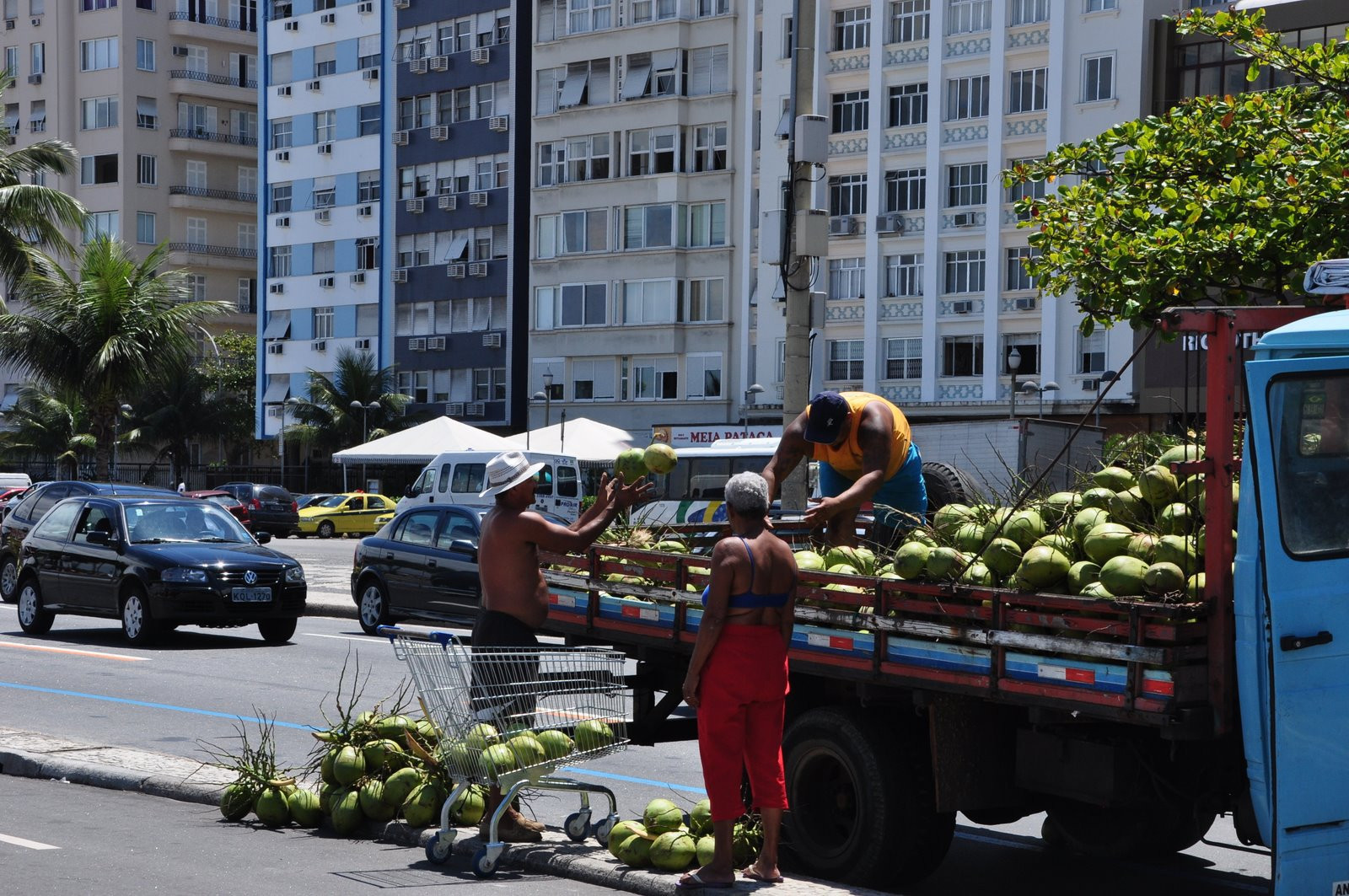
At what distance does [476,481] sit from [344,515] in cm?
2096

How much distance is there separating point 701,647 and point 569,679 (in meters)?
1.06

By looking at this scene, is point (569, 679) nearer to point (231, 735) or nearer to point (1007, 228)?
point (231, 735)

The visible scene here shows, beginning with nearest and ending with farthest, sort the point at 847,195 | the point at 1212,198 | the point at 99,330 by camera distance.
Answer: the point at 1212,198 < the point at 99,330 < the point at 847,195

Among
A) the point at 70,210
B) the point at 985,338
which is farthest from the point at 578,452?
the point at 985,338

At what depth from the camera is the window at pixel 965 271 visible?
166ft

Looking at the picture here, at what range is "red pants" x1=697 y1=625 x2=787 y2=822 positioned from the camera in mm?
6824

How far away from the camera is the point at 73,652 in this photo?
1817cm

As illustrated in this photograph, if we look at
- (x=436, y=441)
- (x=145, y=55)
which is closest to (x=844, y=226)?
(x=436, y=441)

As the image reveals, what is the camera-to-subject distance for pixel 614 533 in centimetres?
910

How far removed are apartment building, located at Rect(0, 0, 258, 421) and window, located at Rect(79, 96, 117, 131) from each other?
0.05 meters

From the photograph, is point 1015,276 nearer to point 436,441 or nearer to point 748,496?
point 436,441

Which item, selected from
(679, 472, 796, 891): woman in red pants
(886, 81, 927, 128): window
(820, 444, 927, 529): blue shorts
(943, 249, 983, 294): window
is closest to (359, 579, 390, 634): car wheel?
(820, 444, 927, 529): blue shorts

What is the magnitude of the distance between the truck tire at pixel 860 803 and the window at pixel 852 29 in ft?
156

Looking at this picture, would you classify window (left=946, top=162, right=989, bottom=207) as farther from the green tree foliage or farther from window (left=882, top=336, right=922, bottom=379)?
the green tree foliage
